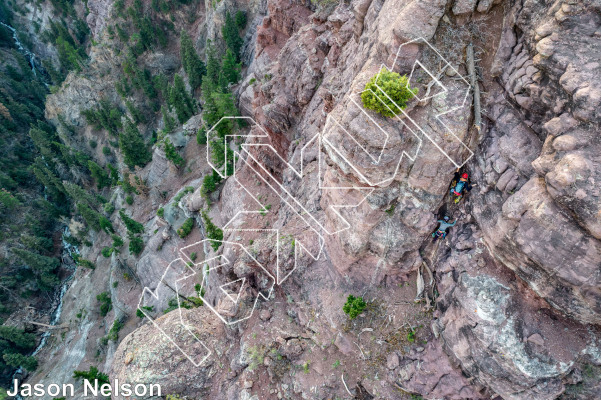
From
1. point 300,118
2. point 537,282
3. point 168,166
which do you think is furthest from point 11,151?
point 537,282

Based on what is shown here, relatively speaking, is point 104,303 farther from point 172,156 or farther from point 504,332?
point 504,332

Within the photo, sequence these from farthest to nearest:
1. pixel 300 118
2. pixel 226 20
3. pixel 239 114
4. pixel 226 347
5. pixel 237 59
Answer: pixel 237 59 → pixel 226 20 → pixel 239 114 → pixel 300 118 → pixel 226 347

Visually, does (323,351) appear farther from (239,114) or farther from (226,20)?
(226,20)

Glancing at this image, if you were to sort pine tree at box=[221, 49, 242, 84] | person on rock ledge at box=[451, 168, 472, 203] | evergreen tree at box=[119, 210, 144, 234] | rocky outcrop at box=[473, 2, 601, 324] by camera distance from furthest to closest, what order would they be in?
pine tree at box=[221, 49, 242, 84], evergreen tree at box=[119, 210, 144, 234], person on rock ledge at box=[451, 168, 472, 203], rocky outcrop at box=[473, 2, 601, 324]

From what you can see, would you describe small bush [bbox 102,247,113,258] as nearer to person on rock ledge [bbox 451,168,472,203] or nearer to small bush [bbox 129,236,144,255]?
small bush [bbox 129,236,144,255]

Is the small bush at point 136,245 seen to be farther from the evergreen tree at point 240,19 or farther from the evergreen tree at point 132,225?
the evergreen tree at point 240,19

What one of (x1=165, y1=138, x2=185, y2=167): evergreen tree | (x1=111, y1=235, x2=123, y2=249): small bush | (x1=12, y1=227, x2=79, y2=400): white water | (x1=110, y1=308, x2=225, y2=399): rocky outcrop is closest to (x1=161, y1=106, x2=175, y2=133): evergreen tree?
(x1=165, y1=138, x2=185, y2=167): evergreen tree

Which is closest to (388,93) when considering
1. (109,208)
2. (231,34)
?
(231,34)
